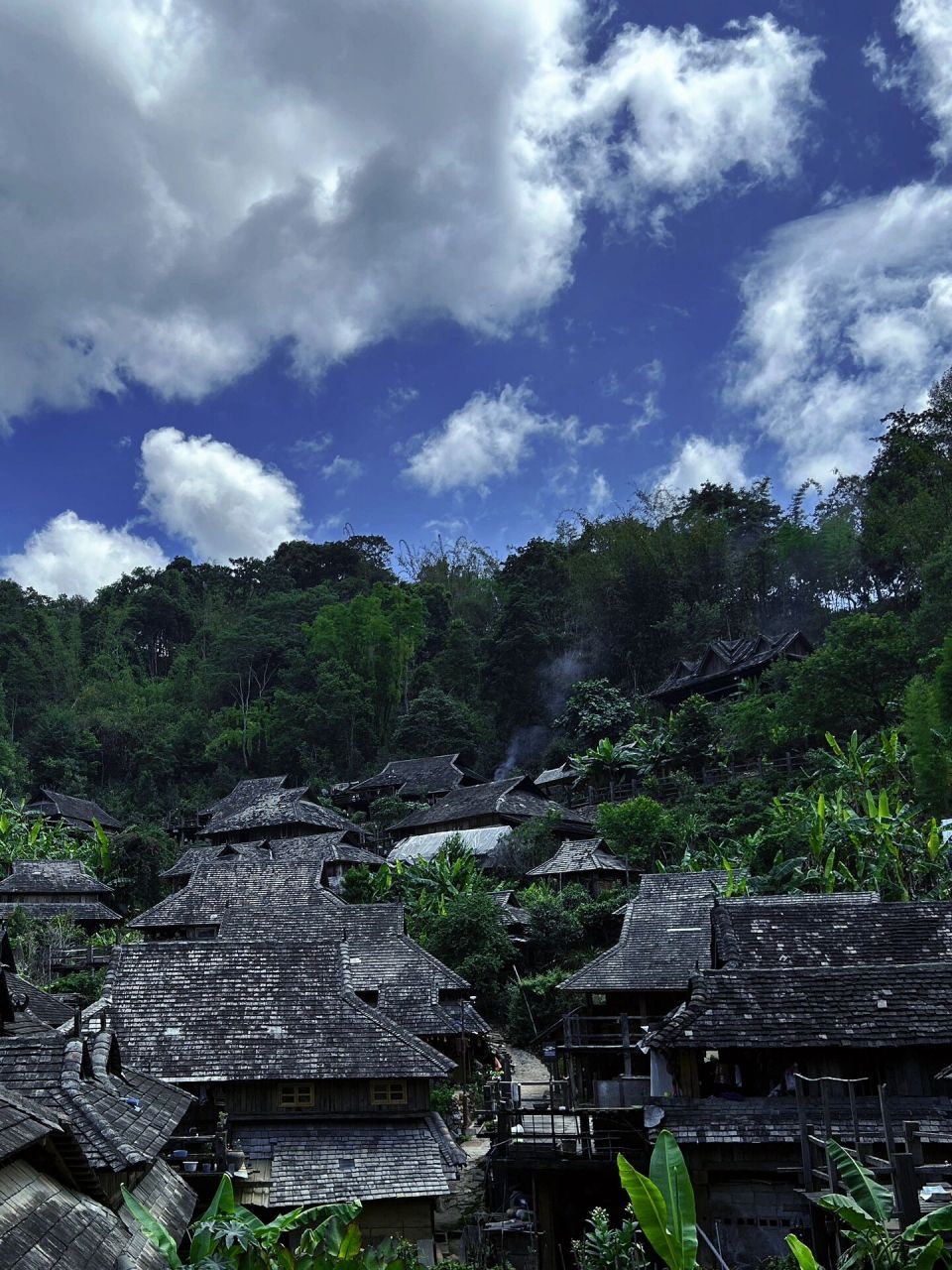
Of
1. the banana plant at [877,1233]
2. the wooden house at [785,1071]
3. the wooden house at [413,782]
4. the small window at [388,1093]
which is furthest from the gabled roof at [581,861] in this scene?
the banana plant at [877,1233]

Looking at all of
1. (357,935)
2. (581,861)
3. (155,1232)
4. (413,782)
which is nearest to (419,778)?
(413,782)

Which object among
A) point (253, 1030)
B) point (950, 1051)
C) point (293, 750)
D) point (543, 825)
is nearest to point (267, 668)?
point (293, 750)

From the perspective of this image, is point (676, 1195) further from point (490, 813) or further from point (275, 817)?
point (275, 817)

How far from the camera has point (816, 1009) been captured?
1973 cm

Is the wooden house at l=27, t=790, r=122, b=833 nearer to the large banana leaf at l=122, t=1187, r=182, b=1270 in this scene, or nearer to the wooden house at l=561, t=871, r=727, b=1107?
the wooden house at l=561, t=871, r=727, b=1107

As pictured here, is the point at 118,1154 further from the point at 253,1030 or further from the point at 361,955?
the point at 361,955

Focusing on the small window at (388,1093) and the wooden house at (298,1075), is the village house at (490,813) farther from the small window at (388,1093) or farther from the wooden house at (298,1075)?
the small window at (388,1093)

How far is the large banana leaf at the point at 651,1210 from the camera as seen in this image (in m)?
12.4

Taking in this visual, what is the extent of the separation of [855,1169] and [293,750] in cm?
6831

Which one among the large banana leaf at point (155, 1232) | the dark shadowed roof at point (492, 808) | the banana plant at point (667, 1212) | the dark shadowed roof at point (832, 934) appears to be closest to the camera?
the large banana leaf at point (155, 1232)

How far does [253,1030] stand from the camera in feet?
70.8

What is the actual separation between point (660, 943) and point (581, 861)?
15927 mm

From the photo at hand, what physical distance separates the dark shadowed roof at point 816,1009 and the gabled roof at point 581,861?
2461 cm

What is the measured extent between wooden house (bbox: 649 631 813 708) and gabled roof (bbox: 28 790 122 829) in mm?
37617
